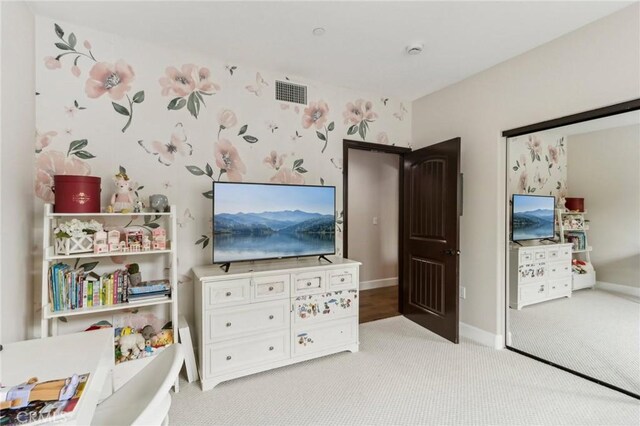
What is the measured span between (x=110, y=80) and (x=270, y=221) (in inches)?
63.2

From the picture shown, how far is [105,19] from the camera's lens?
6.89 ft

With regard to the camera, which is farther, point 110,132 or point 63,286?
point 110,132

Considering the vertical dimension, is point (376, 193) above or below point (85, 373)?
above

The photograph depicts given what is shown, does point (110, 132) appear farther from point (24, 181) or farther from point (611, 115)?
point (611, 115)

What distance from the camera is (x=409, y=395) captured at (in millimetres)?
2062

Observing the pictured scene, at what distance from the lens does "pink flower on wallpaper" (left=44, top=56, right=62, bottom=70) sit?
6.86 feet

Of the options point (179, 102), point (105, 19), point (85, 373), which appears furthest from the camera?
point (179, 102)

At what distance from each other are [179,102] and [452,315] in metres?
3.12

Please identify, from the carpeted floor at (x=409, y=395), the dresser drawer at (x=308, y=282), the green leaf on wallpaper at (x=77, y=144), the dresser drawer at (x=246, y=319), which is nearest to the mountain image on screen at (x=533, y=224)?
the carpeted floor at (x=409, y=395)

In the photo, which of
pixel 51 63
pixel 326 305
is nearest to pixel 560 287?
pixel 326 305

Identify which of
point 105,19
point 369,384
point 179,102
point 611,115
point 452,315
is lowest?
point 369,384

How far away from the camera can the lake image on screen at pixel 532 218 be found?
253 cm

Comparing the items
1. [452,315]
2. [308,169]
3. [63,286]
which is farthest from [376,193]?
[63,286]

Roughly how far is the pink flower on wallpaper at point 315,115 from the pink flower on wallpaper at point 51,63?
191cm
